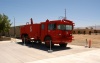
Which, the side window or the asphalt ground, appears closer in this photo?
the asphalt ground

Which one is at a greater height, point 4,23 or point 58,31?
point 4,23

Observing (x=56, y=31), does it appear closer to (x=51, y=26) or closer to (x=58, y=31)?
(x=58, y=31)

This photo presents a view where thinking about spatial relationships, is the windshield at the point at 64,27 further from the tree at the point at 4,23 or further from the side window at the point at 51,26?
the tree at the point at 4,23

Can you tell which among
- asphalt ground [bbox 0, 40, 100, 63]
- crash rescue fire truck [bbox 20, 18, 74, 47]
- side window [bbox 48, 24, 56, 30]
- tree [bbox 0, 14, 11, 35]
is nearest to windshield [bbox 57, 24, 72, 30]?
crash rescue fire truck [bbox 20, 18, 74, 47]

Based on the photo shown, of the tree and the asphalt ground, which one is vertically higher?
the tree

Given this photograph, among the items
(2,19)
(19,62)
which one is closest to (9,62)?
(19,62)

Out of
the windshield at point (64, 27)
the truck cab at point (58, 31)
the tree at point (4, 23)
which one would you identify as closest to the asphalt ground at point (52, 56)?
the truck cab at point (58, 31)

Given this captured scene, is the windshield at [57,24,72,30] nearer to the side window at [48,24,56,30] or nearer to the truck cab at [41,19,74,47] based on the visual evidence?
the truck cab at [41,19,74,47]

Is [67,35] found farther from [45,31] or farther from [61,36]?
[45,31]

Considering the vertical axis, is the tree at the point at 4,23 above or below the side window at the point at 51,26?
above

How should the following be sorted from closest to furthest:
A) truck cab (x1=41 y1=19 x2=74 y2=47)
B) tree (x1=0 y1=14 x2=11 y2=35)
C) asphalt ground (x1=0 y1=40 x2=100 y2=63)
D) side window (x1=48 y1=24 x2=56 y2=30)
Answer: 1. asphalt ground (x1=0 y1=40 x2=100 y2=63)
2. truck cab (x1=41 y1=19 x2=74 y2=47)
3. side window (x1=48 y1=24 x2=56 y2=30)
4. tree (x1=0 y1=14 x2=11 y2=35)

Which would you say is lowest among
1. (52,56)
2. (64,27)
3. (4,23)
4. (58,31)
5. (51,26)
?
(52,56)

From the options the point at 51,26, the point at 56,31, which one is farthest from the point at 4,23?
the point at 56,31

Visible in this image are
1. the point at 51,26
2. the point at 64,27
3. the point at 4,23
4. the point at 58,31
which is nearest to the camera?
the point at 58,31
